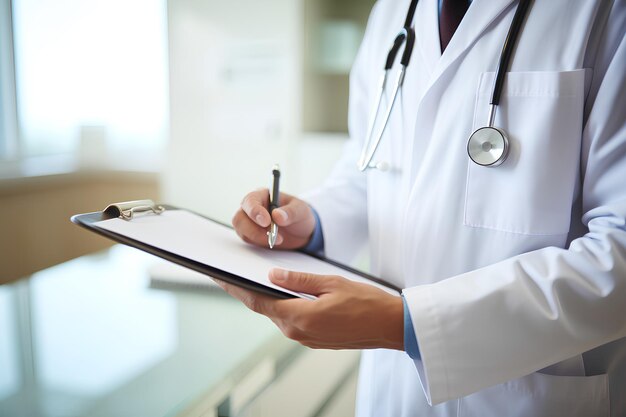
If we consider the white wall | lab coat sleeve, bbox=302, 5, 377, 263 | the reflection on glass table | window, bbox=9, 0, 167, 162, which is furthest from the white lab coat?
the white wall

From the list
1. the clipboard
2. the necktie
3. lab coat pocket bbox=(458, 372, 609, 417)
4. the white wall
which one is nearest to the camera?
the clipboard

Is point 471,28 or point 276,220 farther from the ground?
point 471,28

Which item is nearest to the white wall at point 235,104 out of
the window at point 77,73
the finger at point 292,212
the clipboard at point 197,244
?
the window at point 77,73

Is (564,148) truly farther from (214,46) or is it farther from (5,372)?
(214,46)

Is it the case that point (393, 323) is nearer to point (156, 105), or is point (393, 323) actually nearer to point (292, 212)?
point (292, 212)

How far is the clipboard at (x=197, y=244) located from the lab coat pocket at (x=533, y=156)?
193mm

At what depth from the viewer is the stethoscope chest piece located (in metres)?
0.57

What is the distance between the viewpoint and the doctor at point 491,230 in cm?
49

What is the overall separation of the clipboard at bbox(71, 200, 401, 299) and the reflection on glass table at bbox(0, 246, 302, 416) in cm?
18

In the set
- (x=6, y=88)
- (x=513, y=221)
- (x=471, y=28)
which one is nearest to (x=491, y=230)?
(x=513, y=221)

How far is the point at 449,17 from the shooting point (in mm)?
683

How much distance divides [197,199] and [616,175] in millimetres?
1764

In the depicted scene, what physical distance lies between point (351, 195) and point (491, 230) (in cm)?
33

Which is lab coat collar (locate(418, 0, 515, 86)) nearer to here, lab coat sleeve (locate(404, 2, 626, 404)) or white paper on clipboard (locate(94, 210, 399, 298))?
lab coat sleeve (locate(404, 2, 626, 404))
